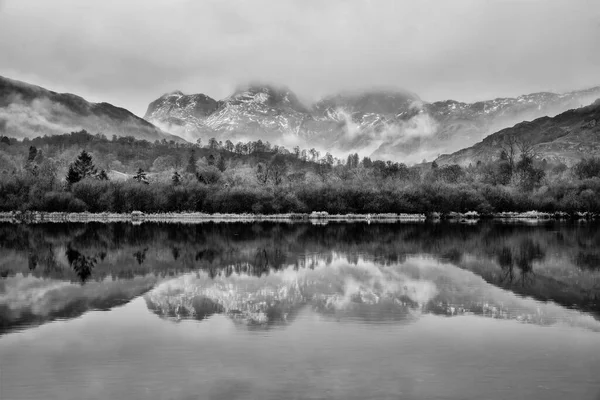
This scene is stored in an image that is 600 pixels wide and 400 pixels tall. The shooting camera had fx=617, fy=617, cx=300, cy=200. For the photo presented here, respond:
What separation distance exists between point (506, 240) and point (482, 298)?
133 ft

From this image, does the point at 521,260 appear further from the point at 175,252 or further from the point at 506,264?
the point at 175,252

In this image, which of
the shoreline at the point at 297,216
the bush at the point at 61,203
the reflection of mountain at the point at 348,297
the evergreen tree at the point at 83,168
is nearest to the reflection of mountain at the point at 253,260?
the reflection of mountain at the point at 348,297

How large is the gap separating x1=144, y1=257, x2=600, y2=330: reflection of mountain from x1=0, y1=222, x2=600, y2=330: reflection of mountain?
397mm

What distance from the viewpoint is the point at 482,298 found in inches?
1200

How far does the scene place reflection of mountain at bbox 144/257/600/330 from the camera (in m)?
26.3

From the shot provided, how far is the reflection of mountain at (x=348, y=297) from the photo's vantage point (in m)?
26.3

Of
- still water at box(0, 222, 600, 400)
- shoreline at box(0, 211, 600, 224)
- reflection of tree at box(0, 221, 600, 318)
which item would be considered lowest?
still water at box(0, 222, 600, 400)

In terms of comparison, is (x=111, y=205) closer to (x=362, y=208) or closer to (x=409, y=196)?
(x=362, y=208)

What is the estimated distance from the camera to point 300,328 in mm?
23500

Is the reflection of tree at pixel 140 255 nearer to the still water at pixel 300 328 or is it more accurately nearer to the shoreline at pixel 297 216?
the still water at pixel 300 328

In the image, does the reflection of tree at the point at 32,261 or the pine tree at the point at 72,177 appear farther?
the pine tree at the point at 72,177

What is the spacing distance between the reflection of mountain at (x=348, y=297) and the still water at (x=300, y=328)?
112 millimetres

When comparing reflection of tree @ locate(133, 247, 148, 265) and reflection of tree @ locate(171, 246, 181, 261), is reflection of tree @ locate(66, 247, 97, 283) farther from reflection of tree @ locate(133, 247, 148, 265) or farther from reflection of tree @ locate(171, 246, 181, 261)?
reflection of tree @ locate(171, 246, 181, 261)

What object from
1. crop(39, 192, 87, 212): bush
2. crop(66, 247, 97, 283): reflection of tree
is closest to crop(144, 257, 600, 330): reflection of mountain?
crop(66, 247, 97, 283): reflection of tree
